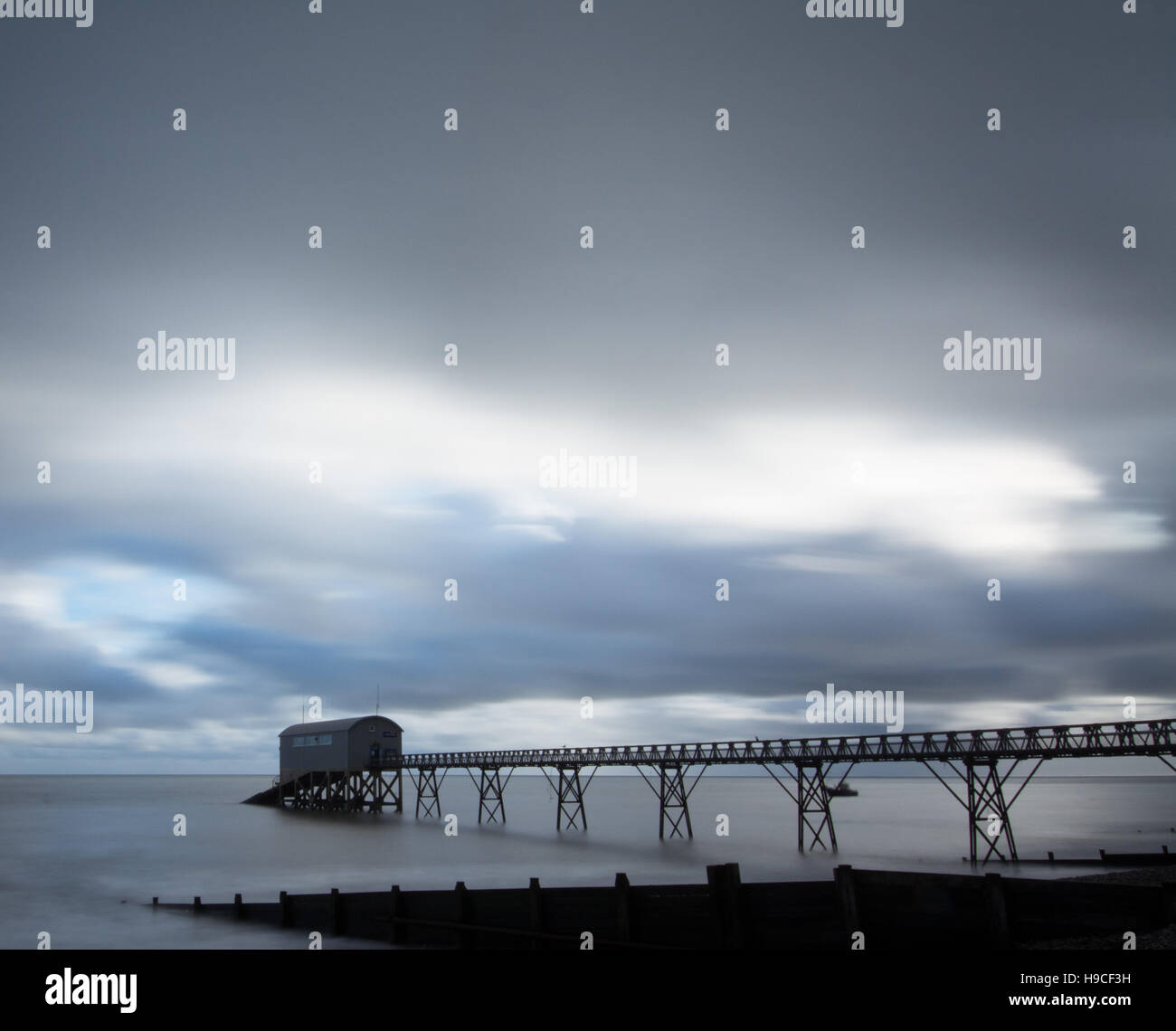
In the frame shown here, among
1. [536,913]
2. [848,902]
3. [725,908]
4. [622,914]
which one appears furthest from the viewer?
[536,913]

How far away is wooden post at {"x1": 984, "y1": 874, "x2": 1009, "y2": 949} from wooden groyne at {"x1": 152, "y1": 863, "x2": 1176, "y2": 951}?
0.05 ft

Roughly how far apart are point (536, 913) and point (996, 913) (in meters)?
8.45

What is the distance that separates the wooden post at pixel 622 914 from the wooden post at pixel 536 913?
5.86ft

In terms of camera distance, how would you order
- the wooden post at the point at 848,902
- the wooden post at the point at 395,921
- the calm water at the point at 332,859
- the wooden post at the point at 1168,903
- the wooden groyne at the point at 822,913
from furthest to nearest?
the calm water at the point at 332,859
the wooden post at the point at 395,921
the wooden post at the point at 848,902
the wooden groyne at the point at 822,913
the wooden post at the point at 1168,903

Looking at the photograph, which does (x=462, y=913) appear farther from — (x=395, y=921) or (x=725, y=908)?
(x=725, y=908)

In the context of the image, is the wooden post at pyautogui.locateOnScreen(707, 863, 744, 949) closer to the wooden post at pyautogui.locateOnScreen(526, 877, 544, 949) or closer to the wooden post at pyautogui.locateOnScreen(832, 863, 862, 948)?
the wooden post at pyautogui.locateOnScreen(832, 863, 862, 948)

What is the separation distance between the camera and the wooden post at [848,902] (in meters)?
17.0

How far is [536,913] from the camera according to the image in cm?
1970

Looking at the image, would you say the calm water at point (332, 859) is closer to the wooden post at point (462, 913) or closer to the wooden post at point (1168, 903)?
the wooden post at point (462, 913)

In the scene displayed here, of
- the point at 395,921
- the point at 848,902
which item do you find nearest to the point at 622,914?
the point at 848,902

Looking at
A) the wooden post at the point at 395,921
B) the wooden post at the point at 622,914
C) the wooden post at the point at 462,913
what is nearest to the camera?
the wooden post at the point at 622,914

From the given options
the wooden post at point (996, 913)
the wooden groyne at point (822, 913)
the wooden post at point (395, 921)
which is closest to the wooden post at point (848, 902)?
the wooden groyne at point (822, 913)

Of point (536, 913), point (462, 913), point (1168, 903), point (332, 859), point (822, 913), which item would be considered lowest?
point (332, 859)
